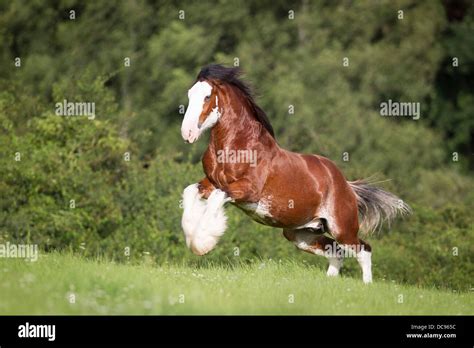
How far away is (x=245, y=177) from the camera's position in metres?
8.72

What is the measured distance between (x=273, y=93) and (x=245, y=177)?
1543 cm

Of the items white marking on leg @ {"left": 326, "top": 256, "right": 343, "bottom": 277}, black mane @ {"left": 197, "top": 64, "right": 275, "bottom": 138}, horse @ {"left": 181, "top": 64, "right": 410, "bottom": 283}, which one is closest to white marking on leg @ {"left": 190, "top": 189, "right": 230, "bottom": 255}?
horse @ {"left": 181, "top": 64, "right": 410, "bottom": 283}

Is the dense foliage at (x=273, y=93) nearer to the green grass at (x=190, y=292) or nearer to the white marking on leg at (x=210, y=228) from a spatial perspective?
the green grass at (x=190, y=292)

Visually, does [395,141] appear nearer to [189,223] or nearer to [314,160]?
[314,160]

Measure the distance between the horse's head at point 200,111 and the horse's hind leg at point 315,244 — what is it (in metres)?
2.15

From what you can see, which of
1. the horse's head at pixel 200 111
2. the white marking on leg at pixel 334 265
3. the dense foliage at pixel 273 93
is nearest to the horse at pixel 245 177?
the horse's head at pixel 200 111

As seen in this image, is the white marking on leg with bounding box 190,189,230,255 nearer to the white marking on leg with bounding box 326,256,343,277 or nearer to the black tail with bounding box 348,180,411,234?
the white marking on leg with bounding box 326,256,343,277

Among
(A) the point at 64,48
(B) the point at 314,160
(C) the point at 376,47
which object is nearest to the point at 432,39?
(C) the point at 376,47

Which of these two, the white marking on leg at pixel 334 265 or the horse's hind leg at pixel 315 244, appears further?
the white marking on leg at pixel 334 265

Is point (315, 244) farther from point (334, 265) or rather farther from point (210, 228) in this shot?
point (210, 228)

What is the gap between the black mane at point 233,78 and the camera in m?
8.87

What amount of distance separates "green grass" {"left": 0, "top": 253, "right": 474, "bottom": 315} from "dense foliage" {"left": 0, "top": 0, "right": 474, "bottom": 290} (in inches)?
298

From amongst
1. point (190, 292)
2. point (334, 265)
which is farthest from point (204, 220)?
point (334, 265)

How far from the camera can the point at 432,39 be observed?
85.3 ft
